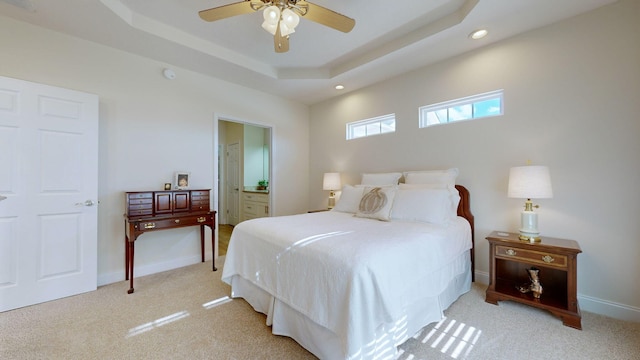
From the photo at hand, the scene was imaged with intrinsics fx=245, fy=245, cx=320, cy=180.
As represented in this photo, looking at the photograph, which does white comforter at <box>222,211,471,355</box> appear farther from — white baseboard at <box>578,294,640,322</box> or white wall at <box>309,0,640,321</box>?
white baseboard at <box>578,294,640,322</box>

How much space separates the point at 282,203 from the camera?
177 inches

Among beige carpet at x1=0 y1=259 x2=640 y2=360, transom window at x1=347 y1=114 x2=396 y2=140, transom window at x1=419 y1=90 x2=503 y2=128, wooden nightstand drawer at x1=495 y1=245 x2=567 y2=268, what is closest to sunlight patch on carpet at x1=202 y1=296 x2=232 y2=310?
beige carpet at x1=0 y1=259 x2=640 y2=360

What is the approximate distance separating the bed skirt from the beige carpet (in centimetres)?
8

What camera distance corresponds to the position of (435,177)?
280 centimetres

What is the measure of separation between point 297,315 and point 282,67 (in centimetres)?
322

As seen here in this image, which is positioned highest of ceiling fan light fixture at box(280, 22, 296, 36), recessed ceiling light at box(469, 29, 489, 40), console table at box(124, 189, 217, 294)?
recessed ceiling light at box(469, 29, 489, 40)

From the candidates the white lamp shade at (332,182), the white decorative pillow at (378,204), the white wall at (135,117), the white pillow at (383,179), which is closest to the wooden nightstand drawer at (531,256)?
the white decorative pillow at (378,204)

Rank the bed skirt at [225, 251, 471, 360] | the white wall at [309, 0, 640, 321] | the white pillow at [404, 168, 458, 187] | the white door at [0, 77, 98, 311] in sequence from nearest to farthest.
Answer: the bed skirt at [225, 251, 471, 360], the white wall at [309, 0, 640, 321], the white door at [0, 77, 98, 311], the white pillow at [404, 168, 458, 187]

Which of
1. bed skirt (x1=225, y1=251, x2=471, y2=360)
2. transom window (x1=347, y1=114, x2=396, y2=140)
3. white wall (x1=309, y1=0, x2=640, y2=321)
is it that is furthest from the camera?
transom window (x1=347, y1=114, x2=396, y2=140)

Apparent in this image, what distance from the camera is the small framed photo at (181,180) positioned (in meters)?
3.18

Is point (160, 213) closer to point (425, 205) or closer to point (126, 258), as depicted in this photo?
point (126, 258)

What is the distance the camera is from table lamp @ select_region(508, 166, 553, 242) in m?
2.08

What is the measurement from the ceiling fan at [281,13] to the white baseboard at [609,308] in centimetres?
312

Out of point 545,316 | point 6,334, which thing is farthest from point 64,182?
point 545,316
